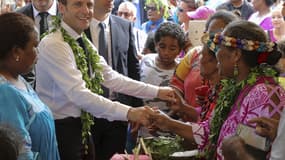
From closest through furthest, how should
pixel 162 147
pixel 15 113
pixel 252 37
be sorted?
pixel 15 113, pixel 252 37, pixel 162 147

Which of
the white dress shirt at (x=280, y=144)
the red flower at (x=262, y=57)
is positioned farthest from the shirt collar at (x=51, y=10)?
the white dress shirt at (x=280, y=144)

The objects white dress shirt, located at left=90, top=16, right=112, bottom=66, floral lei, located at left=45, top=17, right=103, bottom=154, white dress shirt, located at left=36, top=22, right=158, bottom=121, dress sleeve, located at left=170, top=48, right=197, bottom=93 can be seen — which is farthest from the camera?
white dress shirt, located at left=90, top=16, right=112, bottom=66

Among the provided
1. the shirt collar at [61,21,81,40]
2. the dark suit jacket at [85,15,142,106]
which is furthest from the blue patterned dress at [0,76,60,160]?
the dark suit jacket at [85,15,142,106]

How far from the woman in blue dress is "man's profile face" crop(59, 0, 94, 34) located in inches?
28.9

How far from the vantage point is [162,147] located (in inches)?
121

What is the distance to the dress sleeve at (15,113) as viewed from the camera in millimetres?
2473

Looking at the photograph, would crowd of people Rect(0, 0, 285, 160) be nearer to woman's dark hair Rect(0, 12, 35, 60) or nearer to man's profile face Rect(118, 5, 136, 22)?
woman's dark hair Rect(0, 12, 35, 60)

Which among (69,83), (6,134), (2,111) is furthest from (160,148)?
(6,134)

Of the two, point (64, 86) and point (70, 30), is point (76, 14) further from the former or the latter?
point (64, 86)

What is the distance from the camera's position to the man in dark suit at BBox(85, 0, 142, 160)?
13.5 feet

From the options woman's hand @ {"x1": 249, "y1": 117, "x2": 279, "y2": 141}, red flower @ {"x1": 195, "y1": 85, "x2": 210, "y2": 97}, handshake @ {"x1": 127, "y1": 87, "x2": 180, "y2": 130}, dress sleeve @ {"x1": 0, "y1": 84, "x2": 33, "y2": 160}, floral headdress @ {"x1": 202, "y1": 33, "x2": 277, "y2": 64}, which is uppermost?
floral headdress @ {"x1": 202, "y1": 33, "x2": 277, "y2": 64}

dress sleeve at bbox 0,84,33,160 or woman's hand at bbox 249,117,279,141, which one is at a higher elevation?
woman's hand at bbox 249,117,279,141

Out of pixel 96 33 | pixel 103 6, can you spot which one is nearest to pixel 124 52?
pixel 96 33

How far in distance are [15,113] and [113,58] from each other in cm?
188
